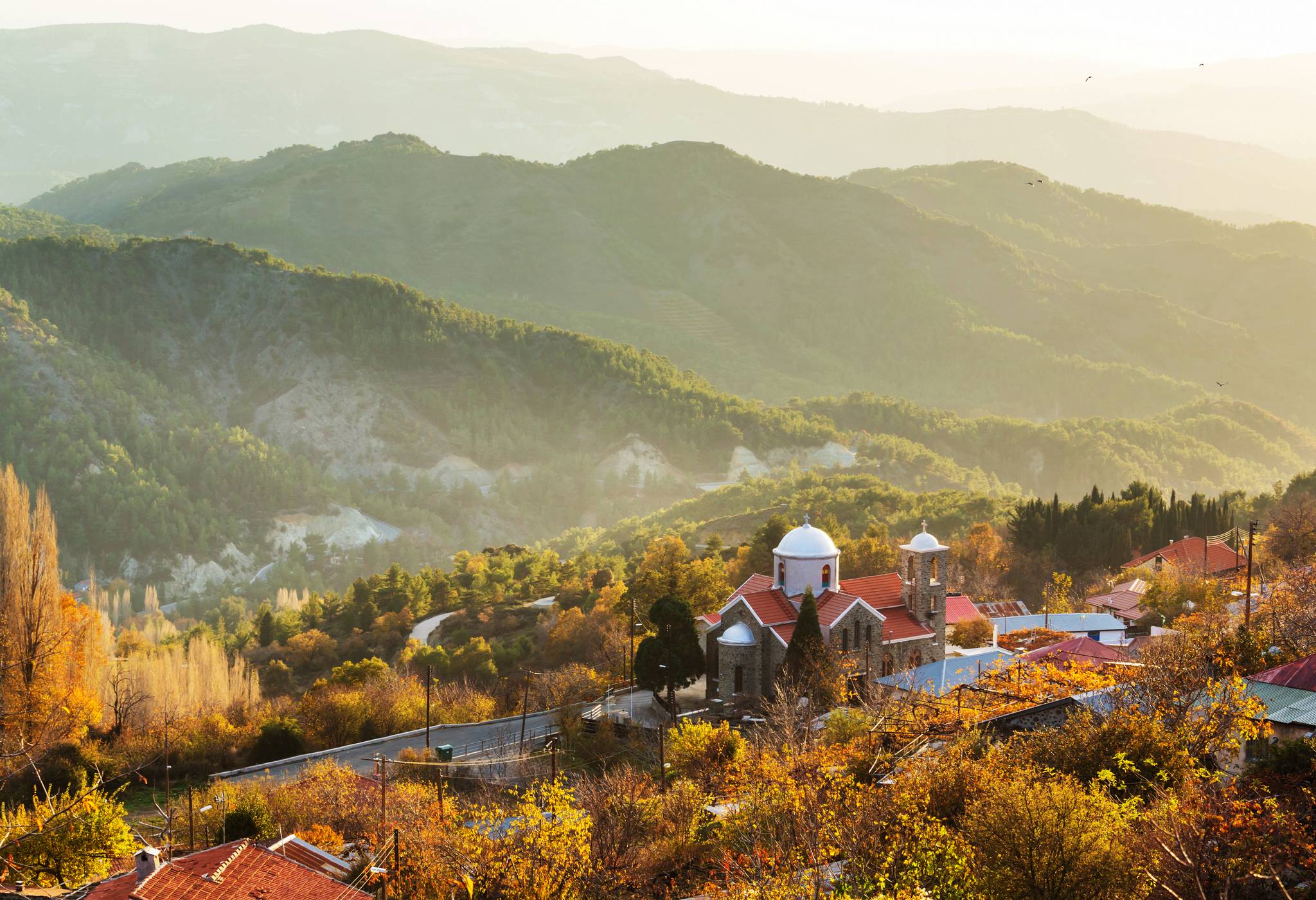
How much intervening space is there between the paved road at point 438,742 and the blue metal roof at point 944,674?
8.85m

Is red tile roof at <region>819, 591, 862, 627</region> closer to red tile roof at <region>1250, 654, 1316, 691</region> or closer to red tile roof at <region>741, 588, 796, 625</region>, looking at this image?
red tile roof at <region>741, 588, 796, 625</region>

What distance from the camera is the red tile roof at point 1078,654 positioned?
3931 cm

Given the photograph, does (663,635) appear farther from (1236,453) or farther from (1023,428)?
(1236,453)

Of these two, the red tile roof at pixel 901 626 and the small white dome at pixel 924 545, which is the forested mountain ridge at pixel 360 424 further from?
the red tile roof at pixel 901 626

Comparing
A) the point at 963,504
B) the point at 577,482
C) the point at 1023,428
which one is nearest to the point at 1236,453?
the point at 1023,428

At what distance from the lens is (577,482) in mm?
150000

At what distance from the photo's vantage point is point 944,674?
42.2m

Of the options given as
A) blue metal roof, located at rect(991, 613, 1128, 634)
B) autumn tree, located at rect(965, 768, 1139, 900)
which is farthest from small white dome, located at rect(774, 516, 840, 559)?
autumn tree, located at rect(965, 768, 1139, 900)

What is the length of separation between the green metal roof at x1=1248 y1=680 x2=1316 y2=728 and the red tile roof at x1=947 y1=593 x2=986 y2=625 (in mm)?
18747

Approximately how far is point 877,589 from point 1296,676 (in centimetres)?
1777

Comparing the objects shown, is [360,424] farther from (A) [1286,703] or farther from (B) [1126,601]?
(A) [1286,703]

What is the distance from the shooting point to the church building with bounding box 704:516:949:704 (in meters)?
43.4

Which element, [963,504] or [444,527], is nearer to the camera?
[963,504]

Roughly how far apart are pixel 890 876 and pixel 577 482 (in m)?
129
